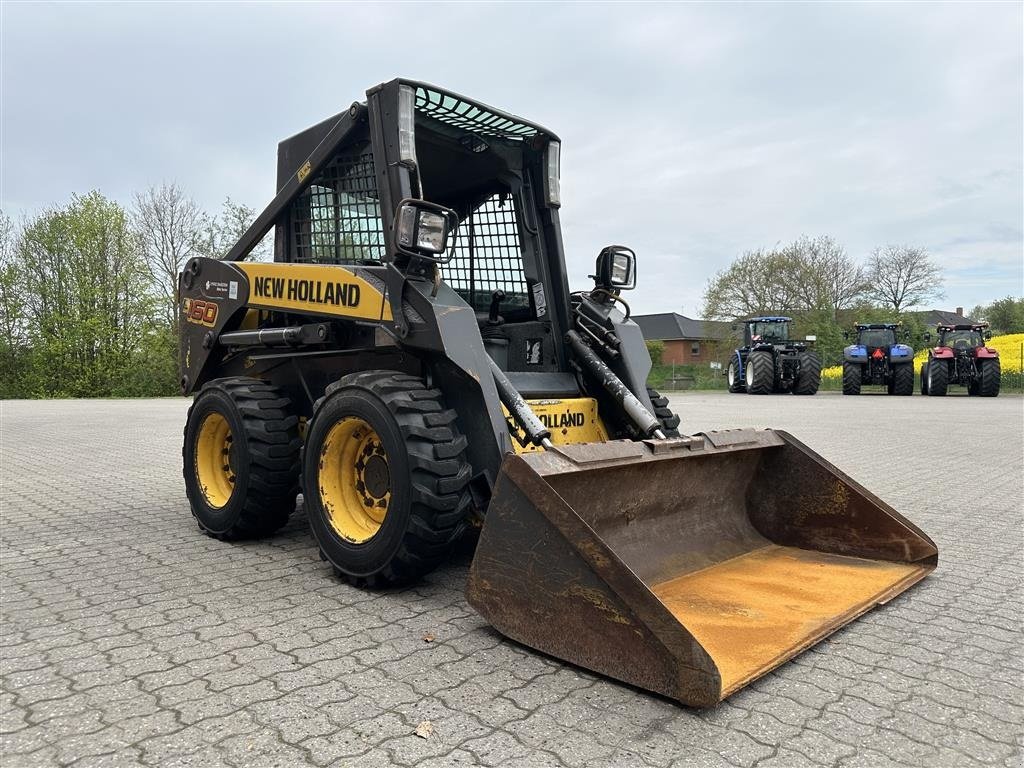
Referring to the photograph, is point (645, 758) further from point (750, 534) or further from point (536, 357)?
point (536, 357)

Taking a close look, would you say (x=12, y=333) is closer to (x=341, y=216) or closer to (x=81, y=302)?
(x=81, y=302)

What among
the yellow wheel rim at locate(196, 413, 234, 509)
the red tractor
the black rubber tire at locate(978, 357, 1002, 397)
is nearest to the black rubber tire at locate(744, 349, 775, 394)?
the red tractor

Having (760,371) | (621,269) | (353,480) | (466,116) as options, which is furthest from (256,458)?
(760,371)

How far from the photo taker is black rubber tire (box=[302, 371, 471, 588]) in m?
3.41

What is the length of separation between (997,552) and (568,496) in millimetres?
3254

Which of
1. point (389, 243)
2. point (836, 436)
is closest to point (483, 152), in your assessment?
point (389, 243)

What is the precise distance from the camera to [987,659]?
9.82 feet

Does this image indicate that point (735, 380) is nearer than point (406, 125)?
No

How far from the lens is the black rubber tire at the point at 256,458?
4.59m

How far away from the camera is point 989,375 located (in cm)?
2402

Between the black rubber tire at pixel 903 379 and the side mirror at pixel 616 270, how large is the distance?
78.9 ft

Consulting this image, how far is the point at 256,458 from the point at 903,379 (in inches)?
1022

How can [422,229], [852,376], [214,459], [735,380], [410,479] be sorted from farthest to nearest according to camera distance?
[735,380] < [852,376] < [214,459] < [422,229] < [410,479]

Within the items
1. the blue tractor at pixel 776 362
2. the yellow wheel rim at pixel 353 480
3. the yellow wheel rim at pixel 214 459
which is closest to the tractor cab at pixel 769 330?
the blue tractor at pixel 776 362
